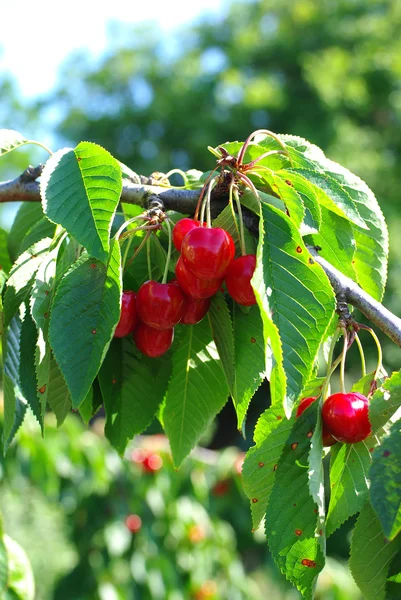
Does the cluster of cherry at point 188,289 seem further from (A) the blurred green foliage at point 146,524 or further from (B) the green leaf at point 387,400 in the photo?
(A) the blurred green foliage at point 146,524

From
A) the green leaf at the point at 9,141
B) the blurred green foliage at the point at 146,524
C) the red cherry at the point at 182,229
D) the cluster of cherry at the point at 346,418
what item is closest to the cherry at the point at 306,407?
the cluster of cherry at the point at 346,418

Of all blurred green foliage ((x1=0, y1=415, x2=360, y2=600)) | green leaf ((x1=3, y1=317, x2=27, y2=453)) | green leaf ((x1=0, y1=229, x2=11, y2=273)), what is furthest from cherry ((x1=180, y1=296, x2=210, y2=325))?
blurred green foliage ((x1=0, y1=415, x2=360, y2=600))

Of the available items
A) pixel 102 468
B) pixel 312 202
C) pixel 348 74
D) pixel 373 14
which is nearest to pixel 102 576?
pixel 102 468

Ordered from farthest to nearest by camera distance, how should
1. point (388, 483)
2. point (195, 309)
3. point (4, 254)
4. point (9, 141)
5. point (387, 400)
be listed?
point (4, 254), point (9, 141), point (195, 309), point (387, 400), point (388, 483)

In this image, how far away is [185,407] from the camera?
849 millimetres

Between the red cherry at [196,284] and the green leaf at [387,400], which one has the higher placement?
the red cherry at [196,284]

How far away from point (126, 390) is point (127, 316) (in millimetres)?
110

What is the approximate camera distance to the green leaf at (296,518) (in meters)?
0.64

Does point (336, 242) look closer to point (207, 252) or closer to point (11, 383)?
point (207, 252)

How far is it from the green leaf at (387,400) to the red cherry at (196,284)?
0.19 metres

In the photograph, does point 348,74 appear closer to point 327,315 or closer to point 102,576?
point 102,576

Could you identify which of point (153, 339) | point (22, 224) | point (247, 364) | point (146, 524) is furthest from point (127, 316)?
point (146, 524)

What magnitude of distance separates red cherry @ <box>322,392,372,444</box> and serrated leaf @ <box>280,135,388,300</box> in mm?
202

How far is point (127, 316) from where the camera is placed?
0.75m
